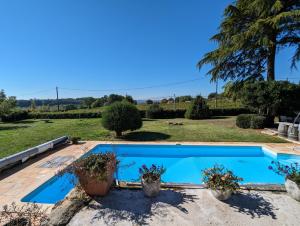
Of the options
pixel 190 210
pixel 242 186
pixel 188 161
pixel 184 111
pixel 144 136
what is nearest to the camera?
pixel 190 210

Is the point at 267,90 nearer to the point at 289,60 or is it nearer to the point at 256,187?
the point at 289,60

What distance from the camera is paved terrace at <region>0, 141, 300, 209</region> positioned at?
449cm

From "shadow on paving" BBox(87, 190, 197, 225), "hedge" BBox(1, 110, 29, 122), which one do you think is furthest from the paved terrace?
"hedge" BBox(1, 110, 29, 122)

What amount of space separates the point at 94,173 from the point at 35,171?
3.65 m

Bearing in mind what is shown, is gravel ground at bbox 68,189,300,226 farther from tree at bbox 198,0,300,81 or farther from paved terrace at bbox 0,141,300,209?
tree at bbox 198,0,300,81

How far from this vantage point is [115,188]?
3.80 metres

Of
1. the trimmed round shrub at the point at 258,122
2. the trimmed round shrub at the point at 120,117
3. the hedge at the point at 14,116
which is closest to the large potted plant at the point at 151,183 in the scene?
the trimmed round shrub at the point at 120,117

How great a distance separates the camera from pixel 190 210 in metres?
3.05

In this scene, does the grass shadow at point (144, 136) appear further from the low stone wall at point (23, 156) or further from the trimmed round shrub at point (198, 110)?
the trimmed round shrub at point (198, 110)

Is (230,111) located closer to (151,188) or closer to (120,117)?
(120,117)

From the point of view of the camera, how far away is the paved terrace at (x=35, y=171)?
4488mm

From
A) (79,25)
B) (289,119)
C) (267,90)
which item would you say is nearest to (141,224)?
(267,90)

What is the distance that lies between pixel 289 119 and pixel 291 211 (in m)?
9.82

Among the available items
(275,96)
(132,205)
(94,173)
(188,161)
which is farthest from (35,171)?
(275,96)
